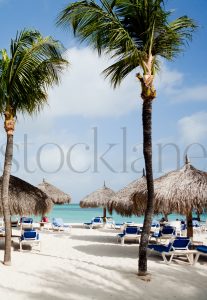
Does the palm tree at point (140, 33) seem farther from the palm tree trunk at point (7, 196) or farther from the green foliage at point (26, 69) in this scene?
the palm tree trunk at point (7, 196)

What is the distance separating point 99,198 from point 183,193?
12864 millimetres

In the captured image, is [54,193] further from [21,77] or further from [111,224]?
[21,77]

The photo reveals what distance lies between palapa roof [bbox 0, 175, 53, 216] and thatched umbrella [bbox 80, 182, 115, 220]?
11.6 meters

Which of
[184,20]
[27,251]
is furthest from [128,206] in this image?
[184,20]

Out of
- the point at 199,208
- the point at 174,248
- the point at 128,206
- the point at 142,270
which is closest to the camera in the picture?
the point at 142,270

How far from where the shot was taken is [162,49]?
7668 millimetres

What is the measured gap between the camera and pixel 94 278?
695cm

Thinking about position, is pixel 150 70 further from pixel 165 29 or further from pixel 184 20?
pixel 184 20

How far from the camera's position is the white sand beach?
594 cm

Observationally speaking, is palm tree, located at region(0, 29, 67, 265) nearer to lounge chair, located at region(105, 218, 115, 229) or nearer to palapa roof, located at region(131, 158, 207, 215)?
palapa roof, located at region(131, 158, 207, 215)

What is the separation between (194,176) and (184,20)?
5212 millimetres

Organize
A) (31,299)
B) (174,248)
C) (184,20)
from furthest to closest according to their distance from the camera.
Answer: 1. (174,248)
2. (184,20)
3. (31,299)

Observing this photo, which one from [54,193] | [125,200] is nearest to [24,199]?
[125,200]

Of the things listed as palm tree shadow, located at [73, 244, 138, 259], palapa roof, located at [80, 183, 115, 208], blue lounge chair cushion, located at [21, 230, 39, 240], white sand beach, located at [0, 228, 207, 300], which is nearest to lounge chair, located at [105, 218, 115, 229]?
palapa roof, located at [80, 183, 115, 208]
